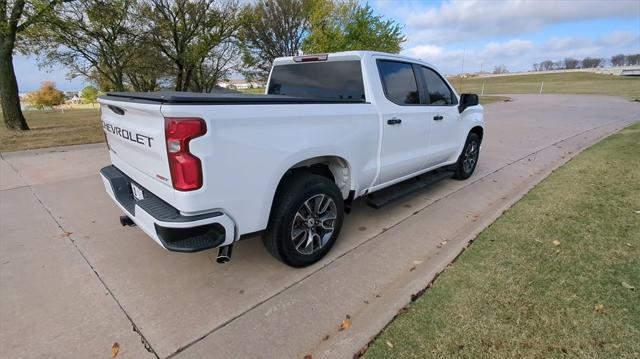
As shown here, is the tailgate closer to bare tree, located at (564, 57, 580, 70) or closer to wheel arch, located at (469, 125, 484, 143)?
wheel arch, located at (469, 125, 484, 143)

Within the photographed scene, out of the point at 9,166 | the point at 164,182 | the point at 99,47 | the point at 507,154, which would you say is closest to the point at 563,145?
the point at 507,154

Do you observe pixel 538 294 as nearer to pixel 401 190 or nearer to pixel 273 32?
pixel 401 190

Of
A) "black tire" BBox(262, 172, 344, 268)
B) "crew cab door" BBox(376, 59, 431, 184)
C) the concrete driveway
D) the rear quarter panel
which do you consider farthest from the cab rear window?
the concrete driveway

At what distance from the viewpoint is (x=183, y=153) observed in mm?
2160

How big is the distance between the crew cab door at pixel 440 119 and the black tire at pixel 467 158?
38 cm

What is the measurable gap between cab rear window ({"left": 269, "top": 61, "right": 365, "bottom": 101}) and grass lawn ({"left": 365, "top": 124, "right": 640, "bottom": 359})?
204cm

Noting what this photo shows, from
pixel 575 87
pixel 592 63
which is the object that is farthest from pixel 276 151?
pixel 592 63

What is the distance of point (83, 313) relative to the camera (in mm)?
2521

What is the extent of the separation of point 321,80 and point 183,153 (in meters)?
2.19

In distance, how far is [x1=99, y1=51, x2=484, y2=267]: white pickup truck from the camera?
2230mm

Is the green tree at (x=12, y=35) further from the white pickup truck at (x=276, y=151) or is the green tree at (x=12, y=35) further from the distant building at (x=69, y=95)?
the distant building at (x=69, y=95)

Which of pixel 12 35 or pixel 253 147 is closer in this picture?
pixel 253 147

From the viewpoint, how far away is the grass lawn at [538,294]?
214 cm

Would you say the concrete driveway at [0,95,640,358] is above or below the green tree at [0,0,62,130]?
below
